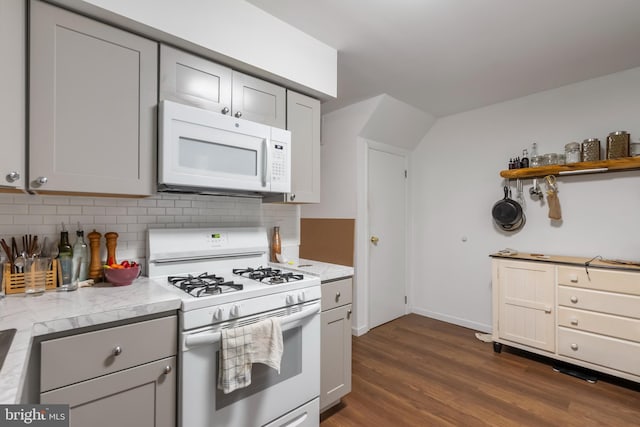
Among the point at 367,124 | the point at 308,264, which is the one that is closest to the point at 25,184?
the point at 308,264

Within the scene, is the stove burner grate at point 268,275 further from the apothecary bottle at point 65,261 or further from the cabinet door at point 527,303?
the cabinet door at point 527,303

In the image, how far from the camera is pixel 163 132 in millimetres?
1515

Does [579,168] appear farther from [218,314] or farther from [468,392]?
[218,314]

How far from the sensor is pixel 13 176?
1.19 meters

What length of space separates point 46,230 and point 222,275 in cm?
88

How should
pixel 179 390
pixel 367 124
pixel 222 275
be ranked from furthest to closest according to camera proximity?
pixel 367 124, pixel 222 275, pixel 179 390

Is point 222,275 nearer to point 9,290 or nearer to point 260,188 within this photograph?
point 260,188

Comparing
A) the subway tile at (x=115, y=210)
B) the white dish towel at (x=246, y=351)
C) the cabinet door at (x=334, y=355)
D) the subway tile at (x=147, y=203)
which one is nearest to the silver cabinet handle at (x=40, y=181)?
the subway tile at (x=115, y=210)

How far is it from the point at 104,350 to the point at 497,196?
362cm

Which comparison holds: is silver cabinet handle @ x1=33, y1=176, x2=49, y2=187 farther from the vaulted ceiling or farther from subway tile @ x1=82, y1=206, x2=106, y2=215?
the vaulted ceiling

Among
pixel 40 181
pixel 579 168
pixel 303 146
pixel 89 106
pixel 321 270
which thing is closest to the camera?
pixel 40 181

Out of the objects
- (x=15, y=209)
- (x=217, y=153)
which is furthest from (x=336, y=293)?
(x=15, y=209)

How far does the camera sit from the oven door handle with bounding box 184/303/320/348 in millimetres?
1292

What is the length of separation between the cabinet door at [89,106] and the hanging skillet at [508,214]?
3.24 metres
